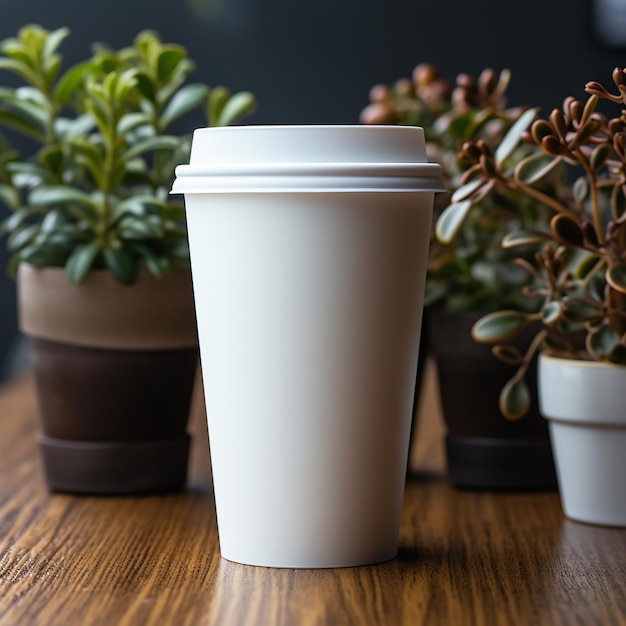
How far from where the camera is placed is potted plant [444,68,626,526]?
969 mm

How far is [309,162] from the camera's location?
83cm

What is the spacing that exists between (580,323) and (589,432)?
4.3 inches

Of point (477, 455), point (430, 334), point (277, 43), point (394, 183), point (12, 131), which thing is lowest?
point (12, 131)

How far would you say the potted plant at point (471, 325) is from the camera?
1193mm

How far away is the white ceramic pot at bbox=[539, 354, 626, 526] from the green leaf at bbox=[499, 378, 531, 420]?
2cm

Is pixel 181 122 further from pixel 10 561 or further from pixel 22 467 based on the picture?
pixel 10 561

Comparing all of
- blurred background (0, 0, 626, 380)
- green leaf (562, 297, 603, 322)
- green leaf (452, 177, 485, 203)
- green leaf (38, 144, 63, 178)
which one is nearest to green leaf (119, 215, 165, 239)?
green leaf (38, 144, 63, 178)

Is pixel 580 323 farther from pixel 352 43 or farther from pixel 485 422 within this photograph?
pixel 352 43

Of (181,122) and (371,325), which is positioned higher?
(371,325)

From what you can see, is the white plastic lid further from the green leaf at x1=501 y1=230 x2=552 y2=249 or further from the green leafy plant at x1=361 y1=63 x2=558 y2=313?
the green leafy plant at x1=361 y1=63 x2=558 y2=313

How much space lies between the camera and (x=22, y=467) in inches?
52.8

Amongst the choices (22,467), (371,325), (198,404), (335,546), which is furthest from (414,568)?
(198,404)

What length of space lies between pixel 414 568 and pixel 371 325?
0.21 m

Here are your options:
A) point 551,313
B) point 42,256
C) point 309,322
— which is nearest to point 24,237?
point 42,256
